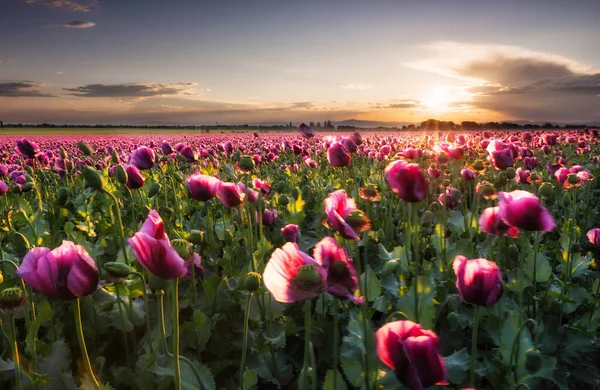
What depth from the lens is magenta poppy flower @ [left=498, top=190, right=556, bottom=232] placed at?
1509 millimetres

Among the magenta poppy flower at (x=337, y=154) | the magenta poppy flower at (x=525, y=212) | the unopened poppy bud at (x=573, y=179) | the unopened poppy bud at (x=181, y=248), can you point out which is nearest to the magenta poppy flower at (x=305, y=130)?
the magenta poppy flower at (x=337, y=154)

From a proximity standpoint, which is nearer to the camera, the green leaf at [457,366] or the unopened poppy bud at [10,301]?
the unopened poppy bud at [10,301]

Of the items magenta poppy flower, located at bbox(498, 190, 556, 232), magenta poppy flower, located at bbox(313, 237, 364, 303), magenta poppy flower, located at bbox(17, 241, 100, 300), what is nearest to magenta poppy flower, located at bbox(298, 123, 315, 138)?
magenta poppy flower, located at bbox(498, 190, 556, 232)

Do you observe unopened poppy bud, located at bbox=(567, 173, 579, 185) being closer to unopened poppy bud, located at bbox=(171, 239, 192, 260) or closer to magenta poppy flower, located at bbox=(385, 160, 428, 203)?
magenta poppy flower, located at bbox=(385, 160, 428, 203)

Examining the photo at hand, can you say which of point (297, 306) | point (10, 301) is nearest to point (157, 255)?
point (10, 301)

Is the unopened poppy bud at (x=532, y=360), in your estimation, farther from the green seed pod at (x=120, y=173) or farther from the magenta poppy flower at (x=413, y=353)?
the green seed pod at (x=120, y=173)

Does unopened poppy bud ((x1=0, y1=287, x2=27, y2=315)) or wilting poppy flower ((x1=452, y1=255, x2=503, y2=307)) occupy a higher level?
wilting poppy flower ((x1=452, y1=255, x2=503, y2=307))

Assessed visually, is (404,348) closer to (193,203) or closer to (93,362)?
(93,362)

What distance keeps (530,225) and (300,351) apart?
1.25m

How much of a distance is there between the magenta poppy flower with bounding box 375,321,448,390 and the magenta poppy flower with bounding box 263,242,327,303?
177mm

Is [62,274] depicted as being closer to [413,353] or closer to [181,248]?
[181,248]

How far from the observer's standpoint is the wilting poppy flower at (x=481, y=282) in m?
1.23

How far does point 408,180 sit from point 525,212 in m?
0.40

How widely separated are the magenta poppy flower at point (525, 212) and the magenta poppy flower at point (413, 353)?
2.62 feet
